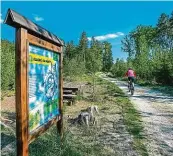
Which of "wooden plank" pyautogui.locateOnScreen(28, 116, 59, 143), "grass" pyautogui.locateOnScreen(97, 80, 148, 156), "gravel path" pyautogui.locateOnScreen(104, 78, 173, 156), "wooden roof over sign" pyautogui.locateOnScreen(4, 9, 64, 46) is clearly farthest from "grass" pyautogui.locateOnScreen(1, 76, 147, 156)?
"wooden roof over sign" pyautogui.locateOnScreen(4, 9, 64, 46)

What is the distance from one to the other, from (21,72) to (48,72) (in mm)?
1654

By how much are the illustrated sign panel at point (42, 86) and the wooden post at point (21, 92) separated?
34 cm

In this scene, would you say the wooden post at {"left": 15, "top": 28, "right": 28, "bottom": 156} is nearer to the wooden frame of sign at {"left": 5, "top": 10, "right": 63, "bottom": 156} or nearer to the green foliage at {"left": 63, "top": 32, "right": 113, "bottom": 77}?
the wooden frame of sign at {"left": 5, "top": 10, "right": 63, "bottom": 156}

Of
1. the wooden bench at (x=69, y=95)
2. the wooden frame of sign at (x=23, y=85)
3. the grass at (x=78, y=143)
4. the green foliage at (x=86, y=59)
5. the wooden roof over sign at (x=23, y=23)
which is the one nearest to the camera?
the wooden roof over sign at (x=23, y=23)

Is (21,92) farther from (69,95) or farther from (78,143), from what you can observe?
(69,95)

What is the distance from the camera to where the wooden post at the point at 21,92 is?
4719mm

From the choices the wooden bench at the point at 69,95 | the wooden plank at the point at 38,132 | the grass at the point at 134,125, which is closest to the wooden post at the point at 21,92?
the wooden plank at the point at 38,132

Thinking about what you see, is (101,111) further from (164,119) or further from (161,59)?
(161,59)

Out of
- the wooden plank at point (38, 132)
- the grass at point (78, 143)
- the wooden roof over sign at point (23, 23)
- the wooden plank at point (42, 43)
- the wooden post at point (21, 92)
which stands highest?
the wooden roof over sign at point (23, 23)

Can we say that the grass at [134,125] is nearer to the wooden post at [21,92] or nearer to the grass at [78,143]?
the grass at [78,143]

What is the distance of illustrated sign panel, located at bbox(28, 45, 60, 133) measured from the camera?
5336 millimetres

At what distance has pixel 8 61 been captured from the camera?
72.3 feet

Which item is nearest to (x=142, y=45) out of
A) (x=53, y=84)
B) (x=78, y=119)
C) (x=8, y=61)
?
(x=8, y=61)

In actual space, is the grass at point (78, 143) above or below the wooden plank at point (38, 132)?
below
